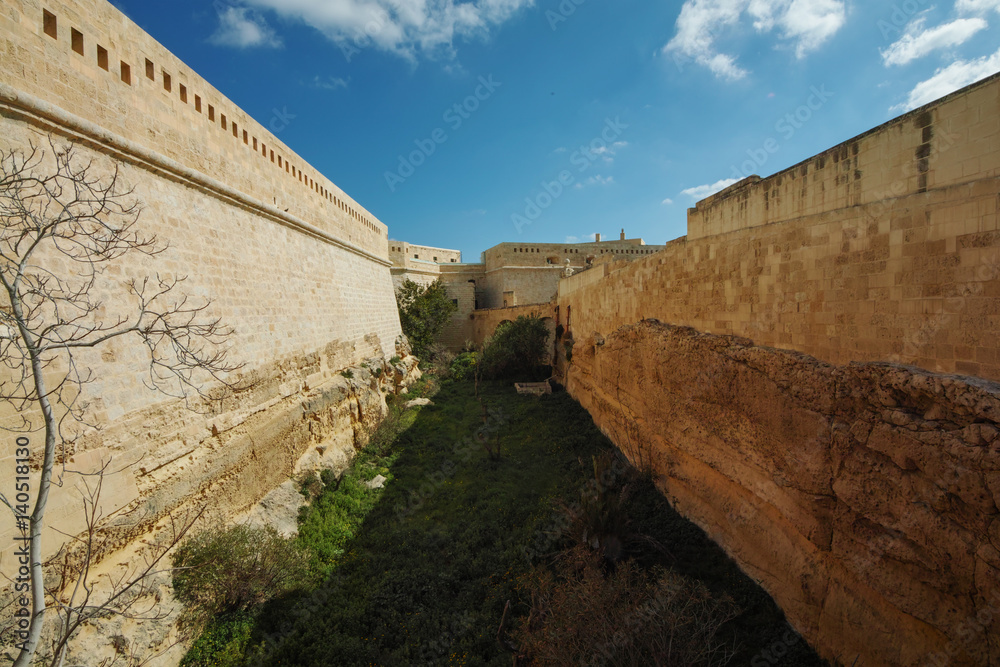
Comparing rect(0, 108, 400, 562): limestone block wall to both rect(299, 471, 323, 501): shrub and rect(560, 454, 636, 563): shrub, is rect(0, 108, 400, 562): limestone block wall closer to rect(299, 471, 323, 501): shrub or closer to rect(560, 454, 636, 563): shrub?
rect(299, 471, 323, 501): shrub

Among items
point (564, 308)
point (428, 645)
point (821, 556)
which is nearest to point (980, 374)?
point (821, 556)

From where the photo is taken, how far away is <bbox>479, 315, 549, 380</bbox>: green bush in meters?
14.0

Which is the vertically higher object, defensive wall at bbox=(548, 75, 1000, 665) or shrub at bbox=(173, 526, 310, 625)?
defensive wall at bbox=(548, 75, 1000, 665)

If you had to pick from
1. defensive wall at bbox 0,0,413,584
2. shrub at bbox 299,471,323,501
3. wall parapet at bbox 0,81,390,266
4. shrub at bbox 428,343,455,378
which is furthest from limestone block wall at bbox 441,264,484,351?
wall parapet at bbox 0,81,390,266

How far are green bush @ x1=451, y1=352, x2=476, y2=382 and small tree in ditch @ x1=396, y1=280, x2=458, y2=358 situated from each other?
1397 mm

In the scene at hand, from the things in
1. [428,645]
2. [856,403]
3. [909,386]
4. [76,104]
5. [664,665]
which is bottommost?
[428,645]

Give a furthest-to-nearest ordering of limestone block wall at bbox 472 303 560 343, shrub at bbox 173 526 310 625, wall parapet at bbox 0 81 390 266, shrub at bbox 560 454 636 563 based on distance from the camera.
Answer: limestone block wall at bbox 472 303 560 343, shrub at bbox 560 454 636 563, shrub at bbox 173 526 310 625, wall parapet at bbox 0 81 390 266

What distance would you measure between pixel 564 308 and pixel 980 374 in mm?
10943

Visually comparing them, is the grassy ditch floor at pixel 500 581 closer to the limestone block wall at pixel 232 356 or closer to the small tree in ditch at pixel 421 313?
the limestone block wall at pixel 232 356

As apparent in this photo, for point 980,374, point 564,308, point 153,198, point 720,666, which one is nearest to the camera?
point 980,374

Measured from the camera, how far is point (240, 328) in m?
5.72

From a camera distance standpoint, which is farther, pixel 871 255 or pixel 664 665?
pixel 871 255

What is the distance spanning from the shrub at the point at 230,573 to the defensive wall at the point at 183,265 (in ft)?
1.72

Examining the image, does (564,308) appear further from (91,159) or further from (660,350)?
(91,159)
